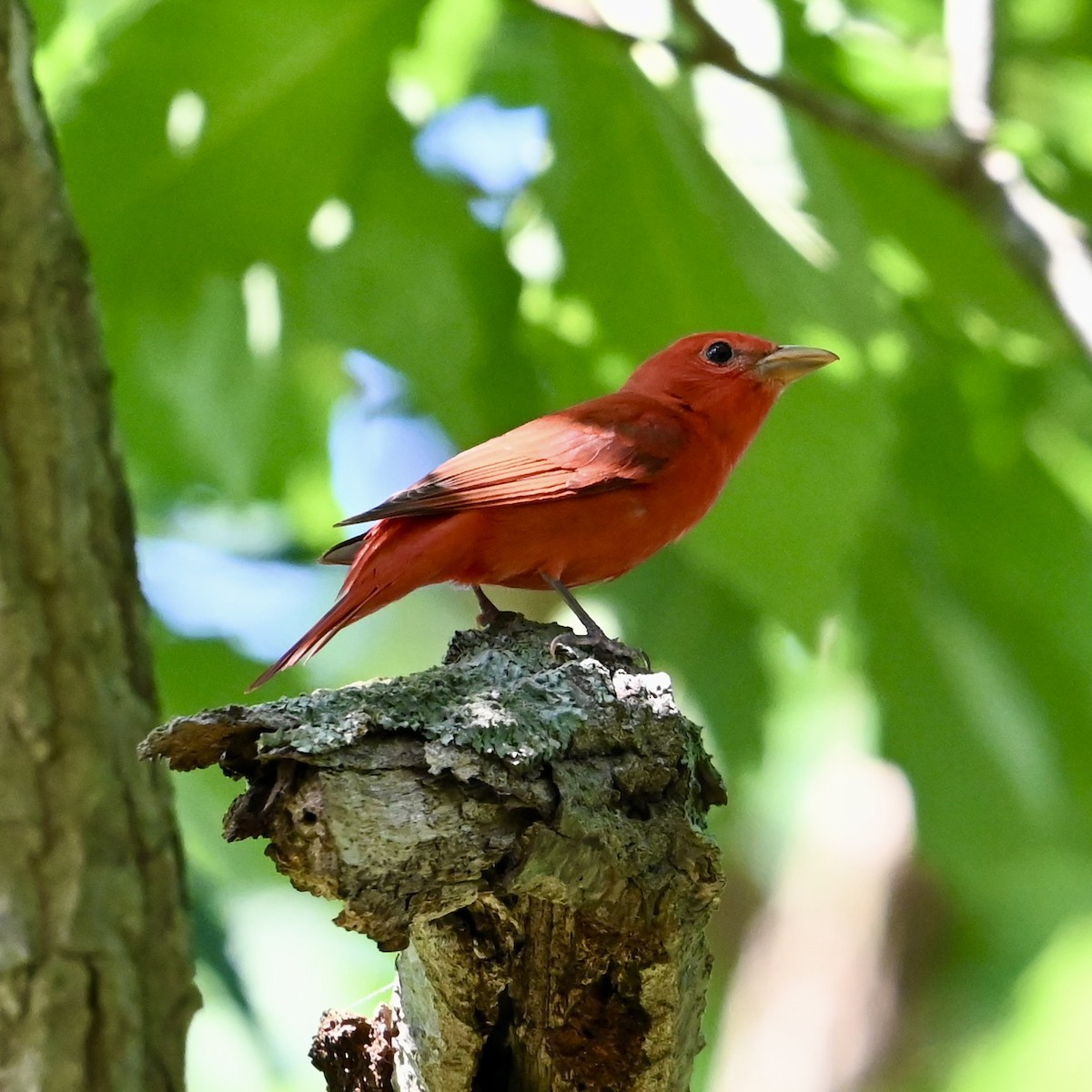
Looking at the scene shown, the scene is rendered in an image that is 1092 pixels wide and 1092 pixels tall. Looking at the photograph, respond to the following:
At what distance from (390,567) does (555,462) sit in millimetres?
518

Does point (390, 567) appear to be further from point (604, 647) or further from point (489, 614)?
point (604, 647)

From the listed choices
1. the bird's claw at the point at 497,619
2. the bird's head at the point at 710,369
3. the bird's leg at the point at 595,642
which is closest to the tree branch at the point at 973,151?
the bird's head at the point at 710,369

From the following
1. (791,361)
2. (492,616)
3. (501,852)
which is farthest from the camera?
(791,361)

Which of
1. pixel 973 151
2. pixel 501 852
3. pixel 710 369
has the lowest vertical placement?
pixel 501 852

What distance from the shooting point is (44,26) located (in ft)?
12.8

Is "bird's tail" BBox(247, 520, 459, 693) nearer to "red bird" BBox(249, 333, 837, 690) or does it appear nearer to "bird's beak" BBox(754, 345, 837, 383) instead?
"red bird" BBox(249, 333, 837, 690)

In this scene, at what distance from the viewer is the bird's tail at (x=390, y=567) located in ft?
11.8

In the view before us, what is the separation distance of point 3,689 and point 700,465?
74.0 inches

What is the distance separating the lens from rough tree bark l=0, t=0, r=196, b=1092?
3051mm

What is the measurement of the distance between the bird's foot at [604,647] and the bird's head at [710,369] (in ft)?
3.73

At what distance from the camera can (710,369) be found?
4.54 metres

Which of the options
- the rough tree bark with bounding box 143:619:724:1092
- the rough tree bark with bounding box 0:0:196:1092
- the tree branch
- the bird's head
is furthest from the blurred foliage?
the rough tree bark with bounding box 143:619:724:1092

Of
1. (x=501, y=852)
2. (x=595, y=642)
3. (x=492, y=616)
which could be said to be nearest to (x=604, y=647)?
(x=595, y=642)

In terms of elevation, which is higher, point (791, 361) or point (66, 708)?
point (791, 361)
